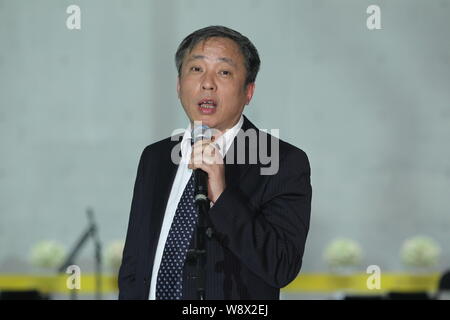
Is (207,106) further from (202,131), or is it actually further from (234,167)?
(234,167)

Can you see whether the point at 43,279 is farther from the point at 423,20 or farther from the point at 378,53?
the point at 423,20

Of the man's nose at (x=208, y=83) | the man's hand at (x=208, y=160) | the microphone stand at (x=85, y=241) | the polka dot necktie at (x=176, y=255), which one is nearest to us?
the man's hand at (x=208, y=160)

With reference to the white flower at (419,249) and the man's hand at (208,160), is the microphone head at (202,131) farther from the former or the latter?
the white flower at (419,249)

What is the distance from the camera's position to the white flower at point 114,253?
4340mm

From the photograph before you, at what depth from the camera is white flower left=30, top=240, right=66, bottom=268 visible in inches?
170

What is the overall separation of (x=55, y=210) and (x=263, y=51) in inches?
65.1

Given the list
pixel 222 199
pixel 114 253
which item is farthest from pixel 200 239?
pixel 114 253

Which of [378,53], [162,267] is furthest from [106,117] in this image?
[162,267]

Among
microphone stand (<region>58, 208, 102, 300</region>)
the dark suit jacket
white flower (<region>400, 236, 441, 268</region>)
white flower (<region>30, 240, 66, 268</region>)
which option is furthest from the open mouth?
white flower (<region>400, 236, 441, 268</region>)

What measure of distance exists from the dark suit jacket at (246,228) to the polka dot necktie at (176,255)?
0.04 metres

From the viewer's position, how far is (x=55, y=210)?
4359 mm

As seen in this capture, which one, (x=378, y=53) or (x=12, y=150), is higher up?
(x=378, y=53)

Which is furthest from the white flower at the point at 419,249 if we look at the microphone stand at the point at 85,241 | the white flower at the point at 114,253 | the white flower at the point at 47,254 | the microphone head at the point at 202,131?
the microphone head at the point at 202,131

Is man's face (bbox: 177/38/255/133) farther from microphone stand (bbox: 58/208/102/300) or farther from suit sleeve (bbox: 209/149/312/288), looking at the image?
microphone stand (bbox: 58/208/102/300)
